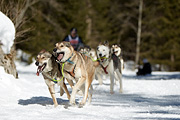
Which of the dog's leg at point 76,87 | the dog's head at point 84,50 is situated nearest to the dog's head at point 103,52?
the dog's head at point 84,50

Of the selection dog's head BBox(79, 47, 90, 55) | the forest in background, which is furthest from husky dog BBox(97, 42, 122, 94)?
the forest in background

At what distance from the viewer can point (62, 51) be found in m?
5.58

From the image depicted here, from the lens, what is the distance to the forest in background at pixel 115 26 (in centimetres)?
2715

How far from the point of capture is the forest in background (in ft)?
89.1

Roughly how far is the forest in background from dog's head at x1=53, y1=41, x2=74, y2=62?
61.7 ft

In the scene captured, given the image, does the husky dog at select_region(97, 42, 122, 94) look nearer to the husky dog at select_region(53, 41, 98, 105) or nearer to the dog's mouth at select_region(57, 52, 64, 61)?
the husky dog at select_region(53, 41, 98, 105)

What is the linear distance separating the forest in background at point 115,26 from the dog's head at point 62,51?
18.8 m

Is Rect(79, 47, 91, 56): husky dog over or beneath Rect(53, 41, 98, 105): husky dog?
over

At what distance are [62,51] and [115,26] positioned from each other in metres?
32.1

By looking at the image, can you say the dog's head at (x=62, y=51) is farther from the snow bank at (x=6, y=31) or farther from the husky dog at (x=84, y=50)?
the husky dog at (x=84, y=50)

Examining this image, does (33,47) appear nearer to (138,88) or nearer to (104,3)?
(104,3)

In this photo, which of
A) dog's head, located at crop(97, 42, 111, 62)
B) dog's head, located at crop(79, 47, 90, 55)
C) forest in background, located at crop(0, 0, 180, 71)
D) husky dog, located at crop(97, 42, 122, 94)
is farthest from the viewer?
forest in background, located at crop(0, 0, 180, 71)

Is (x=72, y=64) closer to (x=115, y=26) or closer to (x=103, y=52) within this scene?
(x=103, y=52)

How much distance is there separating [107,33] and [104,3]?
11.7ft
